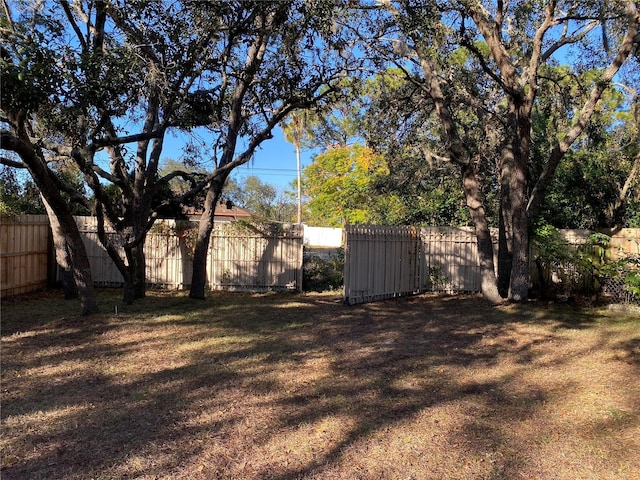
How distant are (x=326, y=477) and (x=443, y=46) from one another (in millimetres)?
9770

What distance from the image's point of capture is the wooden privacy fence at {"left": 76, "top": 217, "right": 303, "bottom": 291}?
13789mm

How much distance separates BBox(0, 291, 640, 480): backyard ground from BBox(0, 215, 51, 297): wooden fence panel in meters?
3.26

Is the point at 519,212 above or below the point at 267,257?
above

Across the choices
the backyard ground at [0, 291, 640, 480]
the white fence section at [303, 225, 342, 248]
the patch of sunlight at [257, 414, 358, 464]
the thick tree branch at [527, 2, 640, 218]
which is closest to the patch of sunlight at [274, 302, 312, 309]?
the backyard ground at [0, 291, 640, 480]

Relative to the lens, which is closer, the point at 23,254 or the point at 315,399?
the point at 315,399

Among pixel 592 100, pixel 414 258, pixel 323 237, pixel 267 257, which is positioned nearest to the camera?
pixel 592 100

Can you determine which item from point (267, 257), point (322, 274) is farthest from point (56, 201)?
point (322, 274)

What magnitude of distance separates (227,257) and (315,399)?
31.5 feet

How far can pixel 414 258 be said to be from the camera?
13148mm

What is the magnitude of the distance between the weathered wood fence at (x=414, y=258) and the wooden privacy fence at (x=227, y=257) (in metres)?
2.73

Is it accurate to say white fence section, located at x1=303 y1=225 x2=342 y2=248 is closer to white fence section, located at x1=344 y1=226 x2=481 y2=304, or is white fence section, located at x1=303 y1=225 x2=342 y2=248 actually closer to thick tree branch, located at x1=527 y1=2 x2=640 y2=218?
white fence section, located at x1=344 y1=226 x2=481 y2=304

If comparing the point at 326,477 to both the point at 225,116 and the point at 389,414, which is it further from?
the point at 225,116

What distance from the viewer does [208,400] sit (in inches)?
184

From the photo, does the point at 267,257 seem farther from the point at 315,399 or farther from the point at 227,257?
the point at 315,399
